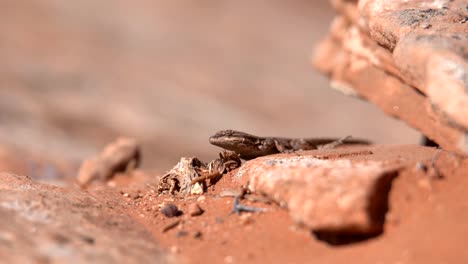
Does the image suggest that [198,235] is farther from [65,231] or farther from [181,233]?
[65,231]

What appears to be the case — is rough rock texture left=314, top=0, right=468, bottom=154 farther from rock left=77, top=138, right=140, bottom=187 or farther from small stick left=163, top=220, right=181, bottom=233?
rock left=77, top=138, right=140, bottom=187

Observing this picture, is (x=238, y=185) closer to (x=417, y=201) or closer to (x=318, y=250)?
(x=318, y=250)

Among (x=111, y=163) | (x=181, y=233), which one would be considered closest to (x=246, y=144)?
(x=181, y=233)

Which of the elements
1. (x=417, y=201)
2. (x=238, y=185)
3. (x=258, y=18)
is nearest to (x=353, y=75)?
(x=238, y=185)

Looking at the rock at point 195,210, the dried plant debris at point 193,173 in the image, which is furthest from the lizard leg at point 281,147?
the rock at point 195,210

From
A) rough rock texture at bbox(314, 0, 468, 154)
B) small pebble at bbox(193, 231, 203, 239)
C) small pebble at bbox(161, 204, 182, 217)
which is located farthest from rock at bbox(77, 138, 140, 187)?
small pebble at bbox(193, 231, 203, 239)
